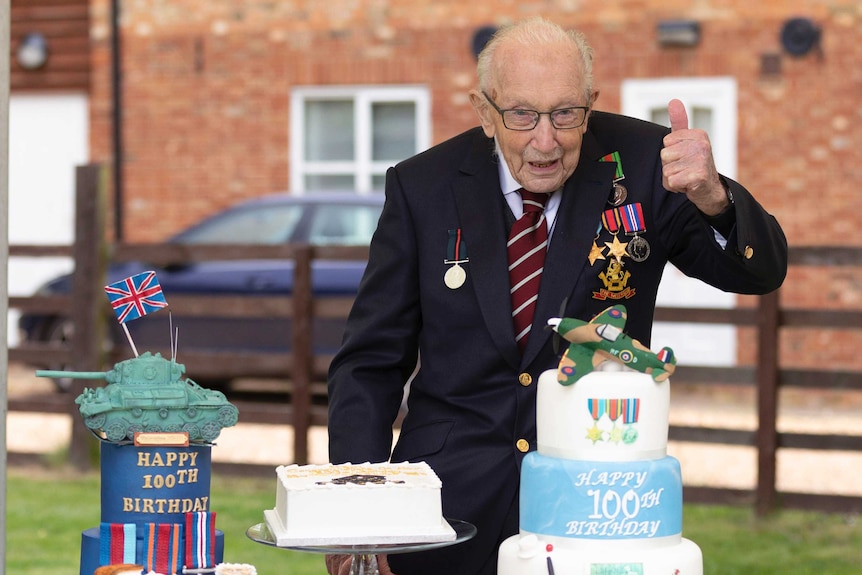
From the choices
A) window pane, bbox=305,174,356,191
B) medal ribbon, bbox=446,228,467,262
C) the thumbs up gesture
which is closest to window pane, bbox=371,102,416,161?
window pane, bbox=305,174,356,191

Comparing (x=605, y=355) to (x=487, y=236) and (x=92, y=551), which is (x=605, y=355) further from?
(x=92, y=551)

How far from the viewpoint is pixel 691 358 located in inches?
529

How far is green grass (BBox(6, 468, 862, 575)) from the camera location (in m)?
6.71

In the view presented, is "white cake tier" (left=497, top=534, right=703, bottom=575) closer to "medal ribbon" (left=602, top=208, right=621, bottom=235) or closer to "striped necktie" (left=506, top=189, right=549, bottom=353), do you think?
"striped necktie" (left=506, top=189, right=549, bottom=353)

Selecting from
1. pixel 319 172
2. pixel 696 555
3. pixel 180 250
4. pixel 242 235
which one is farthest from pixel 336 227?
pixel 696 555

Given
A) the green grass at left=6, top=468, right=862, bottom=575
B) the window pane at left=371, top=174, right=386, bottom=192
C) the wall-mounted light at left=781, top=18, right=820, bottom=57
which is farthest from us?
the window pane at left=371, top=174, right=386, bottom=192

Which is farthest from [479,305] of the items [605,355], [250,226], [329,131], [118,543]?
[329,131]

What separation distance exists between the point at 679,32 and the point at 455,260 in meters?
10.6

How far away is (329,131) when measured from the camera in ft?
48.4

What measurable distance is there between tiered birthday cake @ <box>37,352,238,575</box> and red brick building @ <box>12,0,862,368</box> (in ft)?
36.3

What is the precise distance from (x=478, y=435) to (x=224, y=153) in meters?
11.7

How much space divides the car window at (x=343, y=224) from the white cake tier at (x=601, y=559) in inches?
348

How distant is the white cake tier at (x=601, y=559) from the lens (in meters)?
2.52

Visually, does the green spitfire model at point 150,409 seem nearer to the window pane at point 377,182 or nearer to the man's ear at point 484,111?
the man's ear at point 484,111
